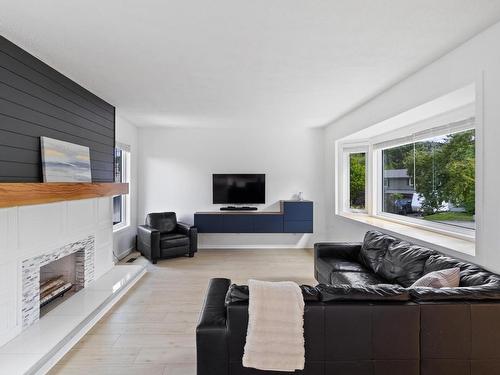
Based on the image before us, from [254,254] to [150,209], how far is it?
2.39 meters

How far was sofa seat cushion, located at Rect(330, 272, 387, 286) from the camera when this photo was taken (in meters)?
2.84

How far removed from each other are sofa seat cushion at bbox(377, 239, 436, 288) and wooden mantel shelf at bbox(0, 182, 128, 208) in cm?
331

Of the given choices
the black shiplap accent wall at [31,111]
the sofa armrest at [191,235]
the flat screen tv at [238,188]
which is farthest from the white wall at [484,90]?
the sofa armrest at [191,235]

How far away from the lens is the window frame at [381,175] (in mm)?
2275

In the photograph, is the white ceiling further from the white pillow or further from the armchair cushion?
the armchair cushion

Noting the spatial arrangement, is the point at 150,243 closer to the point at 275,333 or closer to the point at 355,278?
the point at 355,278

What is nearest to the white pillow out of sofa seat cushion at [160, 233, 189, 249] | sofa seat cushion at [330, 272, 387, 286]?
sofa seat cushion at [330, 272, 387, 286]

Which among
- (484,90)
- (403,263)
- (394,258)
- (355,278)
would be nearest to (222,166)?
(355,278)

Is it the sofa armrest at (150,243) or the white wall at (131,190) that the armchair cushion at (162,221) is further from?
the white wall at (131,190)

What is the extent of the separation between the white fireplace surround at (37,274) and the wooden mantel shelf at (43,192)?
0.58m

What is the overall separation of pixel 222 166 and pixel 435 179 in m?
3.84

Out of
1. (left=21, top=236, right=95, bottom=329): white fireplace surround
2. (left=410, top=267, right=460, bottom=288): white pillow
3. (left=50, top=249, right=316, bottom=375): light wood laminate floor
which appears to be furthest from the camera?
(left=21, top=236, right=95, bottom=329): white fireplace surround

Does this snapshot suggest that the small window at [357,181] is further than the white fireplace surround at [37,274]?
Yes

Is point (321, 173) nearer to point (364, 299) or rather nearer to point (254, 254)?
point (254, 254)
